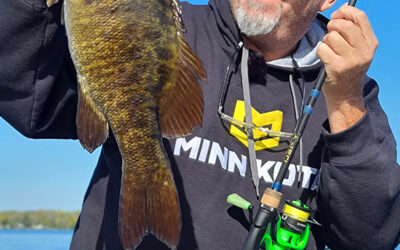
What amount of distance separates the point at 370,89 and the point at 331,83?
76cm

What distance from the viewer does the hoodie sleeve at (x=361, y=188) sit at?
297 cm

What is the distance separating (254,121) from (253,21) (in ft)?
2.25

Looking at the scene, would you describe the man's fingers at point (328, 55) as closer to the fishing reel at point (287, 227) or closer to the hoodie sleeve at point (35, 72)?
the fishing reel at point (287, 227)

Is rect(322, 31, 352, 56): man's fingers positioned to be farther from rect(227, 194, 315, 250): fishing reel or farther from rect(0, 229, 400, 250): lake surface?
rect(0, 229, 400, 250): lake surface

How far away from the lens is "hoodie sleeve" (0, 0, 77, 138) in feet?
7.85

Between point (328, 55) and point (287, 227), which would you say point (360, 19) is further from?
point (287, 227)

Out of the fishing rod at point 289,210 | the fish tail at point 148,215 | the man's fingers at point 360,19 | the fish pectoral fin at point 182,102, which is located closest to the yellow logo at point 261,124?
the fishing rod at point 289,210

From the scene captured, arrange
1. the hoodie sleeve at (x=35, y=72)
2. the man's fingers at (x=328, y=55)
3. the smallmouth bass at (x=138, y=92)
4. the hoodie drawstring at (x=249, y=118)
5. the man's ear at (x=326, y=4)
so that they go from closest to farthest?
the smallmouth bass at (x=138, y=92) < the hoodie sleeve at (x=35, y=72) < the man's fingers at (x=328, y=55) < the hoodie drawstring at (x=249, y=118) < the man's ear at (x=326, y=4)

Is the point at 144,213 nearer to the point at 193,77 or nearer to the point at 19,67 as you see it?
the point at 193,77

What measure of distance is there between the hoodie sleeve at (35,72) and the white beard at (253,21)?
123 cm

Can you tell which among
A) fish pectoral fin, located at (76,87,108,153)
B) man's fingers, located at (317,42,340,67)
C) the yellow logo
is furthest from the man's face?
fish pectoral fin, located at (76,87,108,153)

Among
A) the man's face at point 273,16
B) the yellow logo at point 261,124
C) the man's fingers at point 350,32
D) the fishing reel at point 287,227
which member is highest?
the man's fingers at point 350,32

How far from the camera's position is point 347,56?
275 cm

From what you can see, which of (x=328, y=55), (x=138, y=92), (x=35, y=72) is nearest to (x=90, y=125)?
(x=138, y=92)
